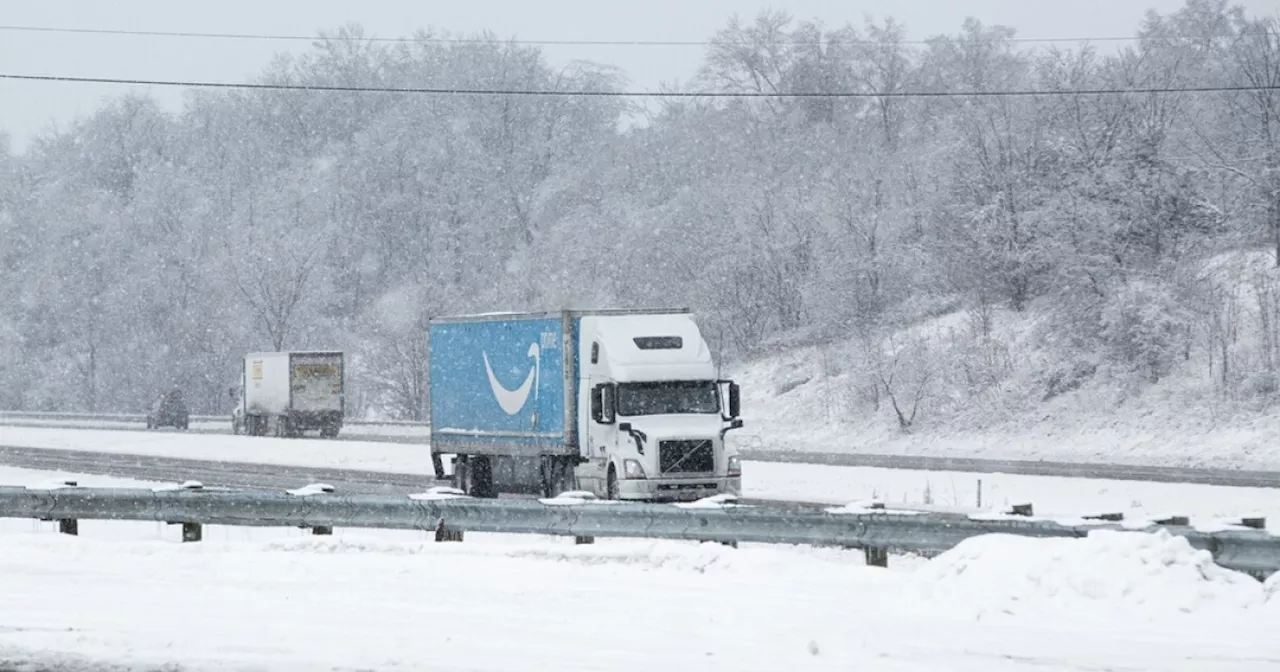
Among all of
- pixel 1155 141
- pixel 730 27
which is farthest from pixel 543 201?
pixel 1155 141

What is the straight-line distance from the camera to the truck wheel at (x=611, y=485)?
23.6 m

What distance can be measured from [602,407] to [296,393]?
117ft

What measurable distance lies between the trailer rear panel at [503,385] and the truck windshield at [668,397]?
1.33m

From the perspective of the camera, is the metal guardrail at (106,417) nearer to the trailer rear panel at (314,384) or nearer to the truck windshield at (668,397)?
the trailer rear panel at (314,384)

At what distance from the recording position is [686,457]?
23.7 meters

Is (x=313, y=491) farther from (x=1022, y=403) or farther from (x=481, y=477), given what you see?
(x=1022, y=403)

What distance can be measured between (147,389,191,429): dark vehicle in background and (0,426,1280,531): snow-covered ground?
17.3m

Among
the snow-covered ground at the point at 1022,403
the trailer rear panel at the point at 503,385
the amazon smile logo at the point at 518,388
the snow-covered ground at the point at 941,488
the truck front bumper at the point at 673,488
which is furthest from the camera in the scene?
the snow-covered ground at the point at 1022,403

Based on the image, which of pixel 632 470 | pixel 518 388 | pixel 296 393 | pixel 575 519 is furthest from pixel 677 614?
pixel 296 393

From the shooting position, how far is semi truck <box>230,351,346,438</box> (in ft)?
189

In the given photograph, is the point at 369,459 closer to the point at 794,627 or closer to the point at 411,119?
the point at 794,627

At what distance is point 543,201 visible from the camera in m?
80.2

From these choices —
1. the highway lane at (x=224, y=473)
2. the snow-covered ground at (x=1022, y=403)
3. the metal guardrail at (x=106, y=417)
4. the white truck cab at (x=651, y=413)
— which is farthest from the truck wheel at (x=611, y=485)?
the metal guardrail at (x=106, y=417)

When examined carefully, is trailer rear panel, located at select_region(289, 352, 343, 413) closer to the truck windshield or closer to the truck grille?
the truck windshield
